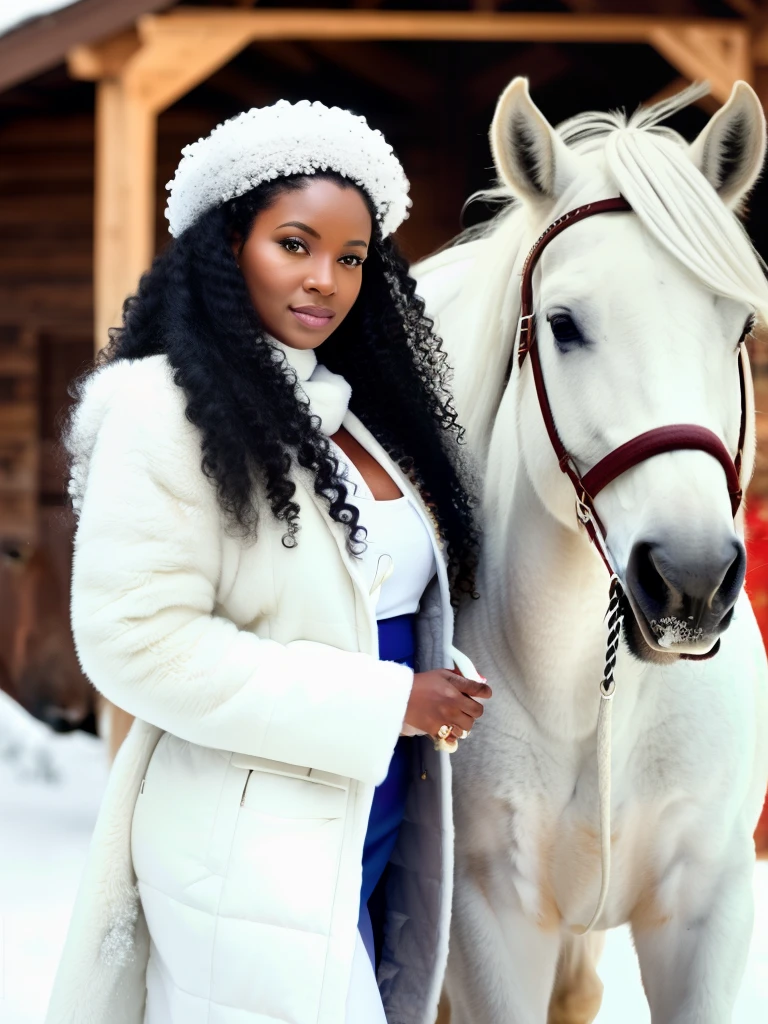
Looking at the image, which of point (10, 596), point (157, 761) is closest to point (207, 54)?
point (10, 596)

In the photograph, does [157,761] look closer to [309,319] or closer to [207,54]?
[309,319]

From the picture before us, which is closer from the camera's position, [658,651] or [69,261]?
[658,651]

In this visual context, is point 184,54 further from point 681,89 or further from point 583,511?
point 583,511

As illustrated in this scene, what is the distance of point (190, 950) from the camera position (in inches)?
58.2

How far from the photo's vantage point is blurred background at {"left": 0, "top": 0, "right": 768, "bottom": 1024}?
4.62 m

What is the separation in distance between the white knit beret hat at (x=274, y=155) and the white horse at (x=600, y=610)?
213 millimetres

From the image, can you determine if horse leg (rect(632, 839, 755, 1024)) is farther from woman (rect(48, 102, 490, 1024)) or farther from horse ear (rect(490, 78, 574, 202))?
horse ear (rect(490, 78, 574, 202))

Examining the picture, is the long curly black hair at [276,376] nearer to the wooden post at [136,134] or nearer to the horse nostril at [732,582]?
the horse nostril at [732,582]

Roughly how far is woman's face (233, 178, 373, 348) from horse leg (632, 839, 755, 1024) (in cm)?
104

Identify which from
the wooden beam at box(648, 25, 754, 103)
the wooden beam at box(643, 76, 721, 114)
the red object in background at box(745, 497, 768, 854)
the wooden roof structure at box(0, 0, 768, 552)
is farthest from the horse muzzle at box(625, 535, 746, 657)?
the wooden beam at box(643, 76, 721, 114)

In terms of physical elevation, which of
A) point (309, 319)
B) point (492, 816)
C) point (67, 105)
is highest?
point (67, 105)

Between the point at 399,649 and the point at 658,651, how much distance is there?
0.38 m

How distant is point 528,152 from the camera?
1716mm

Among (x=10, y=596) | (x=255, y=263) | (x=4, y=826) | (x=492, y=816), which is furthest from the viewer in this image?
(x=10, y=596)
